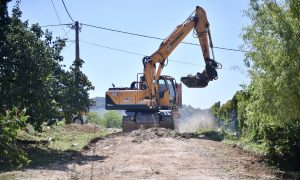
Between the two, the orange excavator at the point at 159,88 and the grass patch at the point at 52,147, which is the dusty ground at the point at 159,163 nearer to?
the grass patch at the point at 52,147

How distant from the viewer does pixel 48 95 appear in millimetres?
15430

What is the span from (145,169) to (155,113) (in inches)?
453

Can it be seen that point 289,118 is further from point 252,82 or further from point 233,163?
point 233,163

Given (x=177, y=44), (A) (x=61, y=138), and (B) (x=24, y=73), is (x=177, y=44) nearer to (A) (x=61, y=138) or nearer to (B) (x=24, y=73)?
(A) (x=61, y=138)

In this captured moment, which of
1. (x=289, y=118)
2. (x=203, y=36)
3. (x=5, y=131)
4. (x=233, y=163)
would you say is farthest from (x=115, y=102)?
(x=5, y=131)

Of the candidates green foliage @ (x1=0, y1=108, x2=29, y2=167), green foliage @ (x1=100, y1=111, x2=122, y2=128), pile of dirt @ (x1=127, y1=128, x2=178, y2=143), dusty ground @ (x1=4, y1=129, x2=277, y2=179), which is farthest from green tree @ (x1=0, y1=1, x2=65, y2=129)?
green foliage @ (x1=100, y1=111, x2=122, y2=128)

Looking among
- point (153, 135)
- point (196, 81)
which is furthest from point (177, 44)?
point (153, 135)

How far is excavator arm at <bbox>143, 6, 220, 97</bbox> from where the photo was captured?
22.0 m

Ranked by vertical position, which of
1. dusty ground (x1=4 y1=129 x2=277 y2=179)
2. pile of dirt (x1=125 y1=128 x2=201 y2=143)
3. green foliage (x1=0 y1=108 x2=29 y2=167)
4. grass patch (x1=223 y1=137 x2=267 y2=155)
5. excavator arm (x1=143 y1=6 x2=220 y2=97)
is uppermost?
excavator arm (x1=143 y1=6 x2=220 y2=97)

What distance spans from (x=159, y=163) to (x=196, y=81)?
10.1 metres

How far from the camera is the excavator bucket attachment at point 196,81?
72.2 feet

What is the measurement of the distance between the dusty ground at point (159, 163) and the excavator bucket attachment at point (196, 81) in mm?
4634

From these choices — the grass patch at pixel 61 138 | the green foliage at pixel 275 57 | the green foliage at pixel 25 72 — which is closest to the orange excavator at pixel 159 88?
the grass patch at pixel 61 138

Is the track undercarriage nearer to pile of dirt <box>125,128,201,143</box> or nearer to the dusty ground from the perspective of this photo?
pile of dirt <box>125,128,201,143</box>
